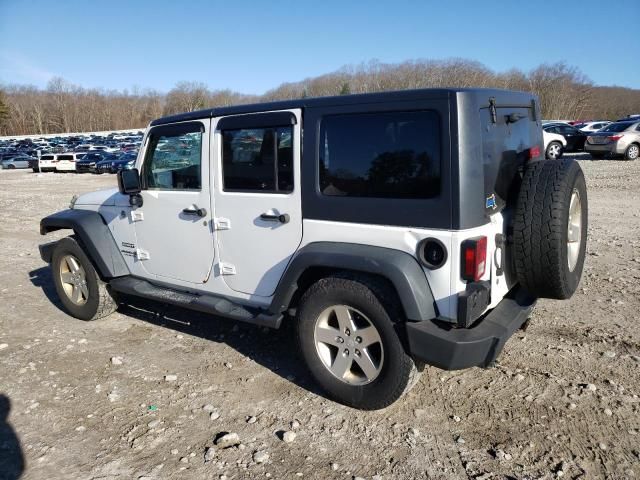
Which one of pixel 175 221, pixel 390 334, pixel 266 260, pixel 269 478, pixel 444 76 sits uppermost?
pixel 444 76

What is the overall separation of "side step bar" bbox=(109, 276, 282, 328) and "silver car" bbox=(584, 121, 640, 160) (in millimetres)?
18716

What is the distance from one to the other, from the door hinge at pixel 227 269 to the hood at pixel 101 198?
5.14ft

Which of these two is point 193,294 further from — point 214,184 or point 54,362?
point 54,362

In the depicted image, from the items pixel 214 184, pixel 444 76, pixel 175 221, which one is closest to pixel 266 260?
pixel 214 184

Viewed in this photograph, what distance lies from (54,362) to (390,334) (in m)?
3.01

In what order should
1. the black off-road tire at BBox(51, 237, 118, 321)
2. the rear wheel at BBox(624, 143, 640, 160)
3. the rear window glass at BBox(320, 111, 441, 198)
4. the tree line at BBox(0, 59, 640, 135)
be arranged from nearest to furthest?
the rear window glass at BBox(320, 111, 441, 198)
the black off-road tire at BBox(51, 237, 118, 321)
the rear wheel at BBox(624, 143, 640, 160)
the tree line at BBox(0, 59, 640, 135)

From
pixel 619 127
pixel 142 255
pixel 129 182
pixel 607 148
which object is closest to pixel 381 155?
pixel 129 182

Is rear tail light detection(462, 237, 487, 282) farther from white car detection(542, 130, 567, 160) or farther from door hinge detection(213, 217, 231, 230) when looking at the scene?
white car detection(542, 130, 567, 160)

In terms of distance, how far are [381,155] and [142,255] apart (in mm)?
2661

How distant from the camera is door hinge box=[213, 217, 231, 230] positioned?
373 centimetres

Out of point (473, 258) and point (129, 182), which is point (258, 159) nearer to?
point (129, 182)

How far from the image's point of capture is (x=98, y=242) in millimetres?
4652

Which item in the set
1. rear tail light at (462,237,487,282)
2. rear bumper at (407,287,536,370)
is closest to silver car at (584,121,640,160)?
rear bumper at (407,287,536,370)

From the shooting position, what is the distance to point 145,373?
390 centimetres
